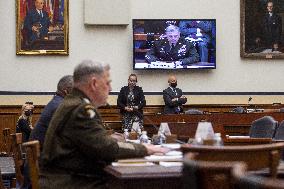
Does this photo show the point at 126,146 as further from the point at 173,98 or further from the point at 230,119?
the point at 173,98

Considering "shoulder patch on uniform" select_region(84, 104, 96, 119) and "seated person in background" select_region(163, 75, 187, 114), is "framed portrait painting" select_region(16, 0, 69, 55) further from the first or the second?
"shoulder patch on uniform" select_region(84, 104, 96, 119)

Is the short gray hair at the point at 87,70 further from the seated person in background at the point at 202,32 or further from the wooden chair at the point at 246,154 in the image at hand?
the seated person in background at the point at 202,32

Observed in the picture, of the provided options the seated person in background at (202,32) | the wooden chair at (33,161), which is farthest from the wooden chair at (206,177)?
the seated person in background at (202,32)

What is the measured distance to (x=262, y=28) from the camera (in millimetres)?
16344

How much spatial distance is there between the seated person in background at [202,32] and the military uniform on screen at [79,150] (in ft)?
38.7

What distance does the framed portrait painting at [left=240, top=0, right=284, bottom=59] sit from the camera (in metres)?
16.3

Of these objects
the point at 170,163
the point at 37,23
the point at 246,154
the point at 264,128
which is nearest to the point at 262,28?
the point at 37,23

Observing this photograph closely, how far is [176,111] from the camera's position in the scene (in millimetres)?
15211

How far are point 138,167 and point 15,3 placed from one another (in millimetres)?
12101

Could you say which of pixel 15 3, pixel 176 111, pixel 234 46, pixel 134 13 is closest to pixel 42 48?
pixel 15 3

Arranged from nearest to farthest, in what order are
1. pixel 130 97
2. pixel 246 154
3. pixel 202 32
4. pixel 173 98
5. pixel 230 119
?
pixel 246 154
pixel 230 119
pixel 130 97
pixel 173 98
pixel 202 32

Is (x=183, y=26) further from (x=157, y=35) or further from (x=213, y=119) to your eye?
(x=213, y=119)

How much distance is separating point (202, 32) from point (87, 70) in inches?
463

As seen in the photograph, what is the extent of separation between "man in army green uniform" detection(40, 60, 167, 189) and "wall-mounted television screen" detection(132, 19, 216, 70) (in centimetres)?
1145
